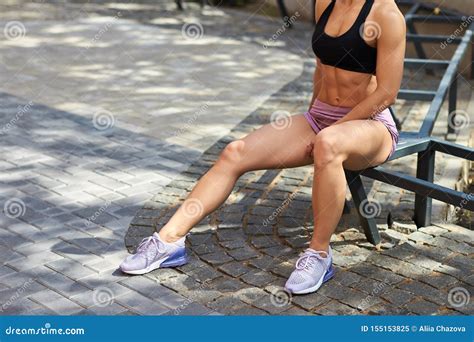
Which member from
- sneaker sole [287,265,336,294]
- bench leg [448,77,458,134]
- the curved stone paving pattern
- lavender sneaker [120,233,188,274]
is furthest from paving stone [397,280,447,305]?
bench leg [448,77,458,134]

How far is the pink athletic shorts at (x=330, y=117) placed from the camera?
4977mm

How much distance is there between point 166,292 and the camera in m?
4.62

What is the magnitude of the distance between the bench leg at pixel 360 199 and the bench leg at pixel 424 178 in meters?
0.40

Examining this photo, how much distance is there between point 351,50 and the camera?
4.81 m

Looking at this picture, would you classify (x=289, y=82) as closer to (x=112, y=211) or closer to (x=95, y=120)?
(x=95, y=120)

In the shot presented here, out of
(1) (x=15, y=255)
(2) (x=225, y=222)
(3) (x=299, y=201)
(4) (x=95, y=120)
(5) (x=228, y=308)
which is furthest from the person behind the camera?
(4) (x=95, y=120)

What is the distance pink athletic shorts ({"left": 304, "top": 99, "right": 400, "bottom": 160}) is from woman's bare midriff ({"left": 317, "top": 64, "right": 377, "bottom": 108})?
0.04 meters

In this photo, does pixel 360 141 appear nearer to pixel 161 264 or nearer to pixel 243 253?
pixel 243 253

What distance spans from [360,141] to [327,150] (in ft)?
0.76

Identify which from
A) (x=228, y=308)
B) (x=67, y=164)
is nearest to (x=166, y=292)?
(x=228, y=308)

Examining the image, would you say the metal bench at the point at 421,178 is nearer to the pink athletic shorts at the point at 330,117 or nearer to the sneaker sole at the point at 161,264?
the pink athletic shorts at the point at 330,117

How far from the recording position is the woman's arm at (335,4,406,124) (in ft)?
15.3

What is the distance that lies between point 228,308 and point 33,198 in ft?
6.56

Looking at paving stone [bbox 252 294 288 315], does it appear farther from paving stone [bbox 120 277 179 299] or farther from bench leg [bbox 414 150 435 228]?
bench leg [bbox 414 150 435 228]
